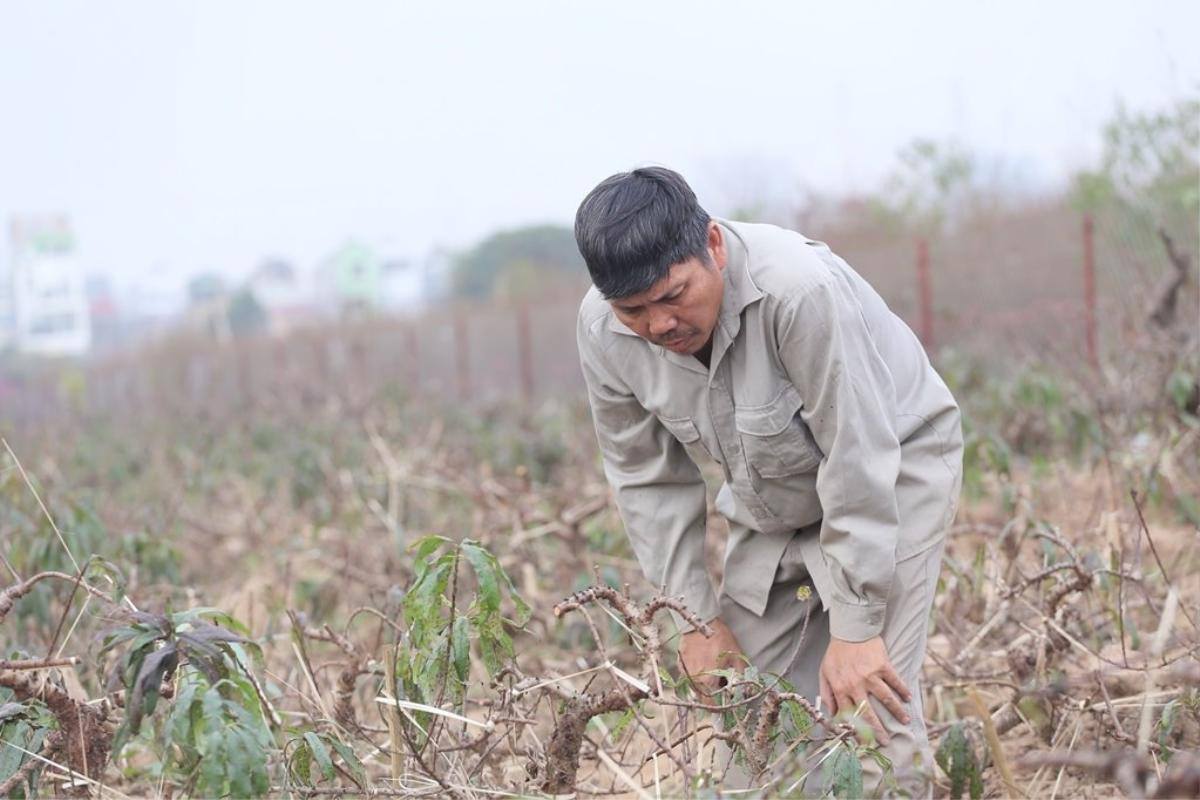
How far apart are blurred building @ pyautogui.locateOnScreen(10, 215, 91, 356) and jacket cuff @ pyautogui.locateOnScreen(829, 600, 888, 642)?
2623 inches

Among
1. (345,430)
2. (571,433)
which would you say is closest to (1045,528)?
(571,433)

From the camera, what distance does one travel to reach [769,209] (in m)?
16.7

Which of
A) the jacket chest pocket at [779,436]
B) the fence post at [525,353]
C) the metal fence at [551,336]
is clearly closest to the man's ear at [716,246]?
the jacket chest pocket at [779,436]

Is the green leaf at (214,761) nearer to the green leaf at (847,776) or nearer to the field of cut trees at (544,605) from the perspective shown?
the field of cut trees at (544,605)

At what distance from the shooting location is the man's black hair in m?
2.51

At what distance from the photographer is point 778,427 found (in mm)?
2771

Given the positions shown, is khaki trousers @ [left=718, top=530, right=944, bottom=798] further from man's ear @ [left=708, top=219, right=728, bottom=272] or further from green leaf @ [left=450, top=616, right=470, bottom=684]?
man's ear @ [left=708, top=219, right=728, bottom=272]

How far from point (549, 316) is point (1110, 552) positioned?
41.3 ft

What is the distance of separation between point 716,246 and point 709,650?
0.93 meters

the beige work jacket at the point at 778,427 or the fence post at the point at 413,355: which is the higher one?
the beige work jacket at the point at 778,427

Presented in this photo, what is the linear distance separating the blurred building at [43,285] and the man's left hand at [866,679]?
219 feet

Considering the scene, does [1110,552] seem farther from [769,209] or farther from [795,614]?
[769,209]

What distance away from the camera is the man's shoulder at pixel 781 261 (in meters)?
2.63

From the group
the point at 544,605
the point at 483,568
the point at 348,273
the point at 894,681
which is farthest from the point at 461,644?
the point at 348,273
